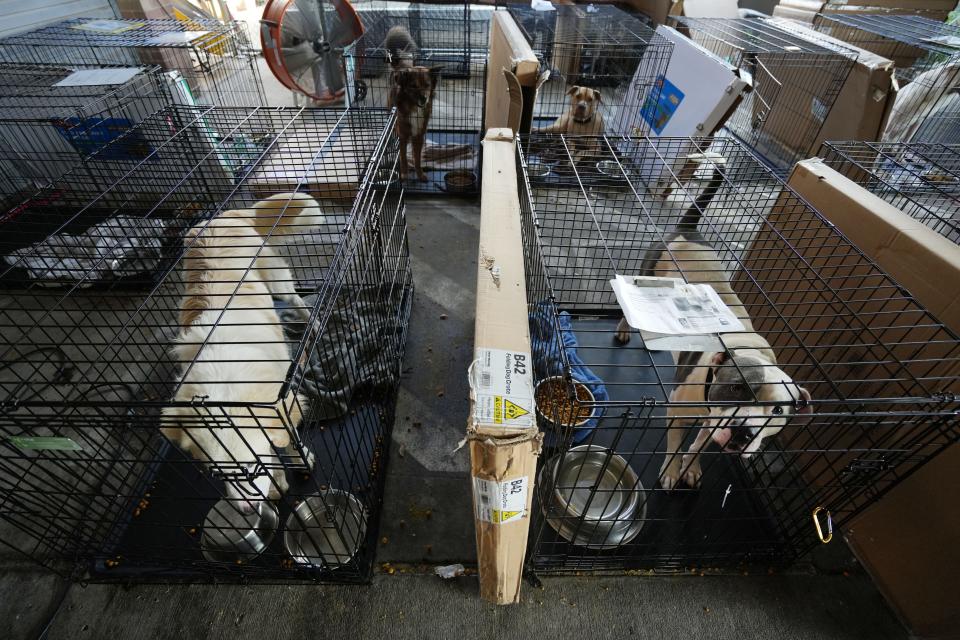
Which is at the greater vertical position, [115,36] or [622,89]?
[115,36]

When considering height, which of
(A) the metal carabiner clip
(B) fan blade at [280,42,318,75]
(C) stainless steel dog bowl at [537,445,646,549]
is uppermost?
(B) fan blade at [280,42,318,75]

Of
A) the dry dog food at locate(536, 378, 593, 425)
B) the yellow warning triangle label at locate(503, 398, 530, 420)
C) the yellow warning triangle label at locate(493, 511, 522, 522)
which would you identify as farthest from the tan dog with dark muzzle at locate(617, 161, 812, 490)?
the yellow warning triangle label at locate(493, 511, 522, 522)

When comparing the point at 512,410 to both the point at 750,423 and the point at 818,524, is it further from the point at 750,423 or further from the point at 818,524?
the point at 818,524

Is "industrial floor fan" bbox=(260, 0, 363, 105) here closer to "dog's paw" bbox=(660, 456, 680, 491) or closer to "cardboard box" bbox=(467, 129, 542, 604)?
"cardboard box" bbox=(467, 129, 542, 604)

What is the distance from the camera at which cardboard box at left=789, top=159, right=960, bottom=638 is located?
173cm

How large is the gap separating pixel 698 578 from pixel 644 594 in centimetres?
29

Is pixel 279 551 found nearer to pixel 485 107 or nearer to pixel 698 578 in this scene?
pixel 698 578

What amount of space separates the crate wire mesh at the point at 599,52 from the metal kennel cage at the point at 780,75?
35.1 inches

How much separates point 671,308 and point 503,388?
74cm

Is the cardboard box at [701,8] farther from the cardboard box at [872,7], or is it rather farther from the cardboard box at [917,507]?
the cardboard box at [917,507]

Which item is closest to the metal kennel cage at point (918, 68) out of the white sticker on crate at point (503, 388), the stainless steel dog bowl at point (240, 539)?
the white sticker on crate at point (503, 388)

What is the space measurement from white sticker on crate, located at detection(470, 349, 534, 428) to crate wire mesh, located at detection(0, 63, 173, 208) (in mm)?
3707

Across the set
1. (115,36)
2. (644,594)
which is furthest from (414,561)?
(115,36)

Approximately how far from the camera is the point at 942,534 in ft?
5.68
